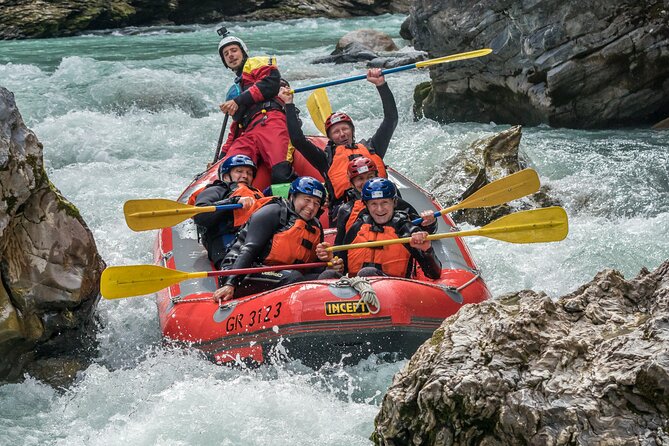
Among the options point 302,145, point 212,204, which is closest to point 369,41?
point 302,145

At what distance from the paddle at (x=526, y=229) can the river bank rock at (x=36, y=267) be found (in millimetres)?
1390

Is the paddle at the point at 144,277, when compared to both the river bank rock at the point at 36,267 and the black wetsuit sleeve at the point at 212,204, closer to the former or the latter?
the river bank rock at the point at 36,267

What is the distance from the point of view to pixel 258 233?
4.93 m

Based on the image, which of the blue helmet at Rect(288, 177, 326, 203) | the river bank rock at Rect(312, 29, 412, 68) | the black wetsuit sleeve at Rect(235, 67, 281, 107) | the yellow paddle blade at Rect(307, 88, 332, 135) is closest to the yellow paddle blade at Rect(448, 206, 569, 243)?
the blue helmet at Rect(288, 177, 326, 203)

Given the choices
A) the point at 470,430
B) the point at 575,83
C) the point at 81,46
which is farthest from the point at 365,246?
the point at 81,46

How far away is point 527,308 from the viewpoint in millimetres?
2674

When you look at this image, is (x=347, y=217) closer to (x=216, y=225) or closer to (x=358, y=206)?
(x=358, y=206)

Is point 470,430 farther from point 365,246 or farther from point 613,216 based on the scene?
point 613,216

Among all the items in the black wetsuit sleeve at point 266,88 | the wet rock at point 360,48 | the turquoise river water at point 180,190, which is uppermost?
the black wetsuit sleeve at point 266,88

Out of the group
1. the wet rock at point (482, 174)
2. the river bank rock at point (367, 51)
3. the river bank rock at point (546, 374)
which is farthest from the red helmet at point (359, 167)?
the river bank rock at point (367, 51)

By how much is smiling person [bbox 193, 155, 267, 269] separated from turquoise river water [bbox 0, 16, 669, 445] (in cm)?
64

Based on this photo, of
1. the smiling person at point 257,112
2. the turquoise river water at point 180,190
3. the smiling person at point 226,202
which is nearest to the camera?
the turquoise river water at point 180,190

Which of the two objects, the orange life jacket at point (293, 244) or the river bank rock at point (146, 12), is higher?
the river bank rock at point (146, 12)

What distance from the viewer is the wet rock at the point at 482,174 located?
7.22 meters
